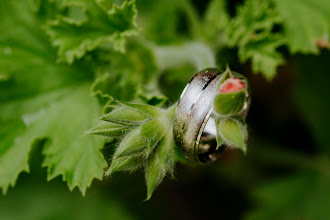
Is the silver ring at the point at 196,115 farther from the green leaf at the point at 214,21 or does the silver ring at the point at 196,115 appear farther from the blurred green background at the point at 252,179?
the blurred green background at the point at 252,179

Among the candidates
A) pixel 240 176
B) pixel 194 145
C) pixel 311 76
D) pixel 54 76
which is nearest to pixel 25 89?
pixel 54 76

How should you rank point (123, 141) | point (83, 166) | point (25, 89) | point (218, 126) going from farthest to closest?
point (25, 89) → point (83, 166) → point (123, 141) → point (218, 126)

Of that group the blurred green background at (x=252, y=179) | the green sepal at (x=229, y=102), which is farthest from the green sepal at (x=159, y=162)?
the blurred green background at (x=252, y=179)

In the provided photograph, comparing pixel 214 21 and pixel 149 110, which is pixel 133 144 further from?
pixel 214 21

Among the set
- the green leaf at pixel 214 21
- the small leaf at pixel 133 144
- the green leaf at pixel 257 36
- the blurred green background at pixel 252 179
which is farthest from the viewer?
the blurred green background at pixel 252 179

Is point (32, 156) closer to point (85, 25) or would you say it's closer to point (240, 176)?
point (85, 25)
